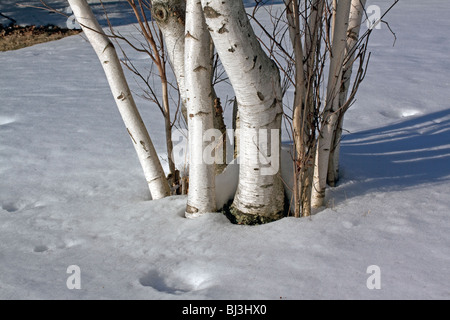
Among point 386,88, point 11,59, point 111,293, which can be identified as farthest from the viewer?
point 11,59

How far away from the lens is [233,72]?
2.34 meters

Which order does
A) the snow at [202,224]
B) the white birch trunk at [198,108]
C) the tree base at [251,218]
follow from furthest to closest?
the tree base at [251,218], the white birch trunk at [198,108], the snow at [202,224]

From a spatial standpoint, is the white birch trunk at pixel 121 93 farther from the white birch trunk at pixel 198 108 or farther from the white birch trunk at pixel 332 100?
the white birch trunk at pixel 332 100

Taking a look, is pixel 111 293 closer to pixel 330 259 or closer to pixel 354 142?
pixel 330 259

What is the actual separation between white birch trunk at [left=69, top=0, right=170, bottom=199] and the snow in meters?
0.16

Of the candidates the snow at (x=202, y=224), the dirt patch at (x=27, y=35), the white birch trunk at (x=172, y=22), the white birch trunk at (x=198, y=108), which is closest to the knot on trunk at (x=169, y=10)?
the white birch trunk at (x=172, y=22)

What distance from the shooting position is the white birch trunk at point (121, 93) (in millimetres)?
2697

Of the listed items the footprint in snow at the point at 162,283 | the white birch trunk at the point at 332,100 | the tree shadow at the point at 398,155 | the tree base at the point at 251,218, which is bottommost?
the footprint in snow at the point at 162,283

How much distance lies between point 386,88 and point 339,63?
305 centimetres

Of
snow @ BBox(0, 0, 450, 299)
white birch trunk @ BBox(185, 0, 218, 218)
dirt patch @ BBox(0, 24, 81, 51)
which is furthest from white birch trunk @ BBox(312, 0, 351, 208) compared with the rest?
dirt patch @ BBox(0, 24, 81, 51)

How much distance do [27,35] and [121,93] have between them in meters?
6.51

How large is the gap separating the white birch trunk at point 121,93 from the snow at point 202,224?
164 mm
